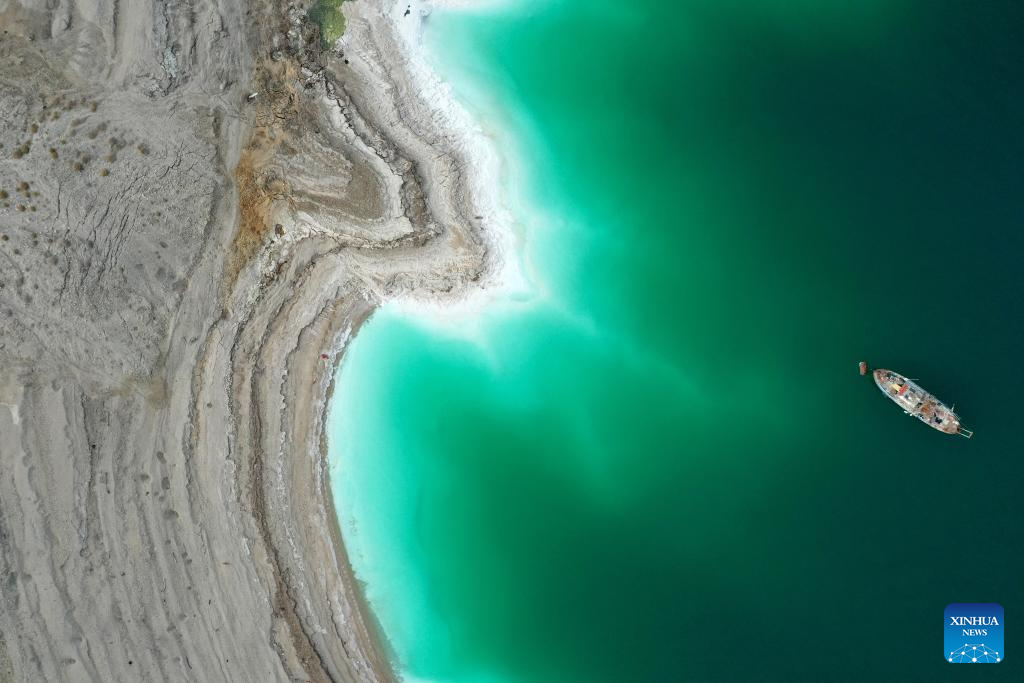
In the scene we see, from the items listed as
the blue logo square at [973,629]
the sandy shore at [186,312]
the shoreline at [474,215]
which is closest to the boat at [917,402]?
the blue logo square at [973,629]

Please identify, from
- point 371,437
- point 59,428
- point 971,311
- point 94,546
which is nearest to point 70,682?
point 94,546

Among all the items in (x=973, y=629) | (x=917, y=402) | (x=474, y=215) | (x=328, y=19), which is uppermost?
(x=328, y=19)

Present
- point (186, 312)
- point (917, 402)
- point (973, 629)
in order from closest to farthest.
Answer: point (186, 312) → point (917, 402) → point (973, 629)

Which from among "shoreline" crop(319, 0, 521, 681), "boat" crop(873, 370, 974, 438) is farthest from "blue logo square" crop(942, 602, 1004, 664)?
"shoreline" crop(319, 0, 521, 681)

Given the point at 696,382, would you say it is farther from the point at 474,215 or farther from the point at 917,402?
the point at 474,215

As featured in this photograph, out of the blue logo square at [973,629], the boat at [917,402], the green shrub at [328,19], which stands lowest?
the blue logo square at [973,629]

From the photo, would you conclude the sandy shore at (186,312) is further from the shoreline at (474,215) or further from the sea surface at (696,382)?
the sea surface at (696,382)

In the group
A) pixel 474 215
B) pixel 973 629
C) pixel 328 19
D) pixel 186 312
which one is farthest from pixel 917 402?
pixel 186 312
